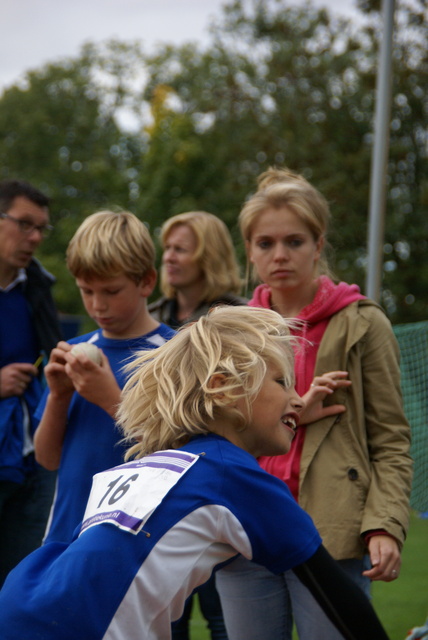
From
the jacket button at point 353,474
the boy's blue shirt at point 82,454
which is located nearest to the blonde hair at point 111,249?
the boy's blue shirt at point 82,454

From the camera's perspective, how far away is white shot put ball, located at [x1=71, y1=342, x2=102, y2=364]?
2.79 meters

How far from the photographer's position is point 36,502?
3.71 m

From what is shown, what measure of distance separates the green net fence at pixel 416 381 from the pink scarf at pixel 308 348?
5.59 metres

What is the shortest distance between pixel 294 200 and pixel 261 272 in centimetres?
A: 28

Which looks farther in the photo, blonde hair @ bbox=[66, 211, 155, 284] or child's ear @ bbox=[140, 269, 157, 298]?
child's ear @ bbox=[140, 269, 157, 298]

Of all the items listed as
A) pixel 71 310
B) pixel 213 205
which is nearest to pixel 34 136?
pixel 71 310

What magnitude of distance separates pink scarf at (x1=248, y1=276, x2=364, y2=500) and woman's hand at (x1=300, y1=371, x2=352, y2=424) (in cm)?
8

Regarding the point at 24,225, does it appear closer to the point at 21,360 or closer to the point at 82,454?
the point at 21,360

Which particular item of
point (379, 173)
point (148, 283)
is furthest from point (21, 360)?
point (379, 173)

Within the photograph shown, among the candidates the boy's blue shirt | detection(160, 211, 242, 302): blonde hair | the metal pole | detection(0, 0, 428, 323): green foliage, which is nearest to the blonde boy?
the boy's blue shirt

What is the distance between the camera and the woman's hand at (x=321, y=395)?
2600 mm

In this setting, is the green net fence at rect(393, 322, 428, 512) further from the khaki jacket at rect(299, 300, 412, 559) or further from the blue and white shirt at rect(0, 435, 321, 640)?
the blue and white shirt at rect(0, 435, 321, 640)

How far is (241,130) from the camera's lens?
25.5 meters

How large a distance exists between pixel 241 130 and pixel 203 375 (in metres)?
24.2
